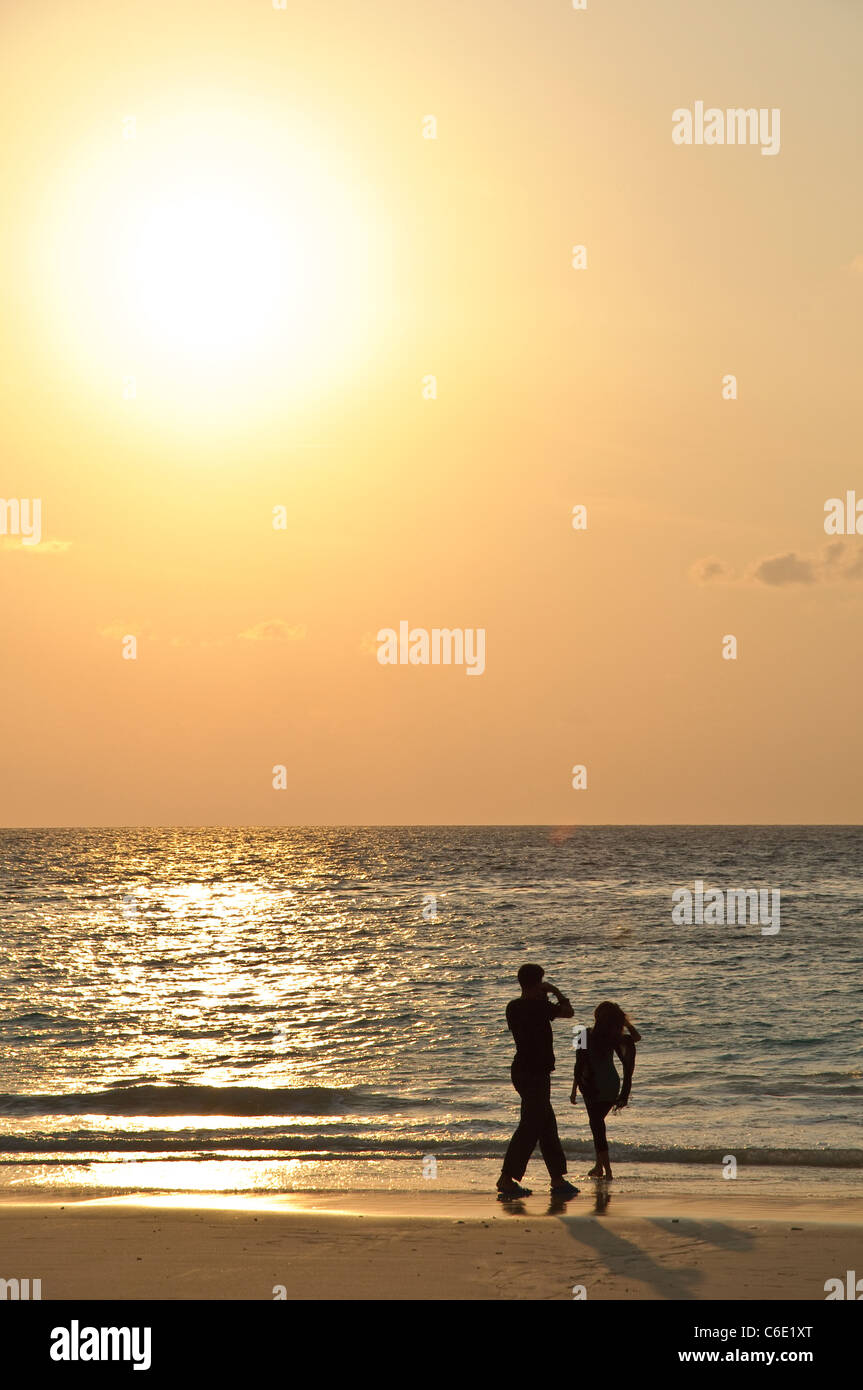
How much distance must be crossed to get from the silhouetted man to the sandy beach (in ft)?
1.06

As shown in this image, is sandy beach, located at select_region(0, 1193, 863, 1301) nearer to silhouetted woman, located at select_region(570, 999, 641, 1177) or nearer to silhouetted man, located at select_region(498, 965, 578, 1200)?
silhouetted man, located at select_region(498, 965, 578, 1200)

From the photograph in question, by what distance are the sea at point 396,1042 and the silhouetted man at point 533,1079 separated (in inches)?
52.5

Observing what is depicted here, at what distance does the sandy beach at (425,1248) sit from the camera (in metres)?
9.05

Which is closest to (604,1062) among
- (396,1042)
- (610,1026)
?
(610,1026)

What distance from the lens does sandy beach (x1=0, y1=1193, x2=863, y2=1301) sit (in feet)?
29.7

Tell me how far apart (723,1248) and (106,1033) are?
61.9ft

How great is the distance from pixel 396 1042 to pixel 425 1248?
15.3 m

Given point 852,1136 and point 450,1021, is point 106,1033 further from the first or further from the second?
point 852,1136

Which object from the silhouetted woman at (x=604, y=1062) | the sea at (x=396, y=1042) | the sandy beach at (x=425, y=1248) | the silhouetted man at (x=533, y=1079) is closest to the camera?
the sandy beach at (x=425, y=1248)

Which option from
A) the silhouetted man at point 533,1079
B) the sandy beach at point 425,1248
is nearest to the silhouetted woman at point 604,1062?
the silhouetted man at point 533,1079

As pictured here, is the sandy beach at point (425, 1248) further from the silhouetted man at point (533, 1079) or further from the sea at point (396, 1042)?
the sea at point (396, 1042)

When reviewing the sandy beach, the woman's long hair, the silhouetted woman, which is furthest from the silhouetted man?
the woman's long hair
